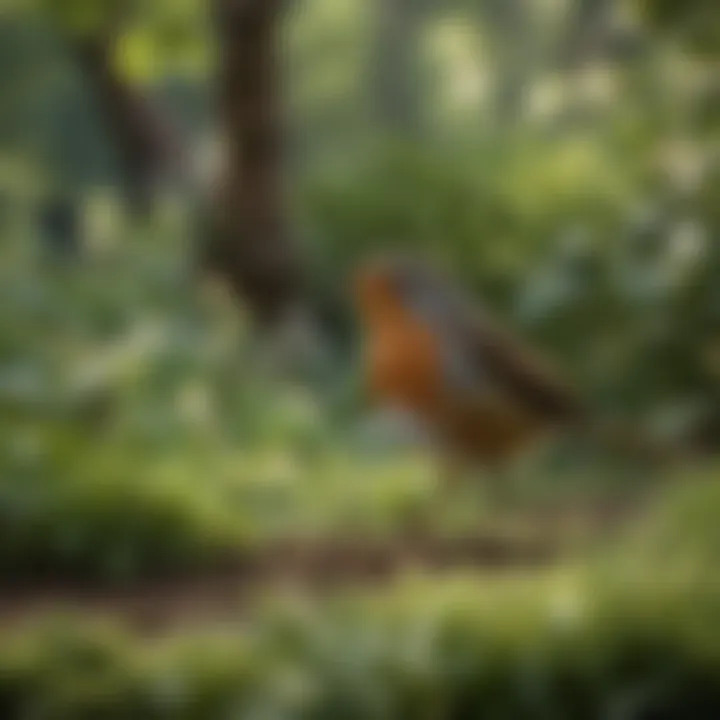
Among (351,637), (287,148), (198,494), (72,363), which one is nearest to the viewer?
(351,637)

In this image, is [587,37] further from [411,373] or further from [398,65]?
[411,373]

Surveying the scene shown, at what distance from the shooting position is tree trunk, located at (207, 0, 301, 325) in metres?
1.83

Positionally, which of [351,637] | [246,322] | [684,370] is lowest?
[351,637]

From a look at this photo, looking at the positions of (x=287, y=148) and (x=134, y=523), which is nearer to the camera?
(x=134, y=523)

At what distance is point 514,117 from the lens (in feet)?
6.31

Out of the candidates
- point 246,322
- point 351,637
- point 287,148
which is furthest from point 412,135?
point 351,637

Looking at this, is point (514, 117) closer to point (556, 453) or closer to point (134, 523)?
point (556, 453)

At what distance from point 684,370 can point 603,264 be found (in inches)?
5.9

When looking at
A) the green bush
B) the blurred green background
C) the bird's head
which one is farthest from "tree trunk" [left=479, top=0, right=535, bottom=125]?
the green bush

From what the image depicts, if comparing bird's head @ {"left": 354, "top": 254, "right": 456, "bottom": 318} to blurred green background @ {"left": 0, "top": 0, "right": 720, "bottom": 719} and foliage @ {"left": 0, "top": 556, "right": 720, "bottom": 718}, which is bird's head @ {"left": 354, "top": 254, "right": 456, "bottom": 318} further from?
foliage @ {"left": 0, "top": 556, "right": 720, "bottom": 718}

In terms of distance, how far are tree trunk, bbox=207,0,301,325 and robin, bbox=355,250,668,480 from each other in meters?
0.27

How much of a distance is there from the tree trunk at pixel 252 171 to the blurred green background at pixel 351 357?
17 millimetres

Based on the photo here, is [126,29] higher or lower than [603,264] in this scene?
higher

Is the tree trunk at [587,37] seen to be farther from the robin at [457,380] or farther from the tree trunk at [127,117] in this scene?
the tree trunk at [127,117]
